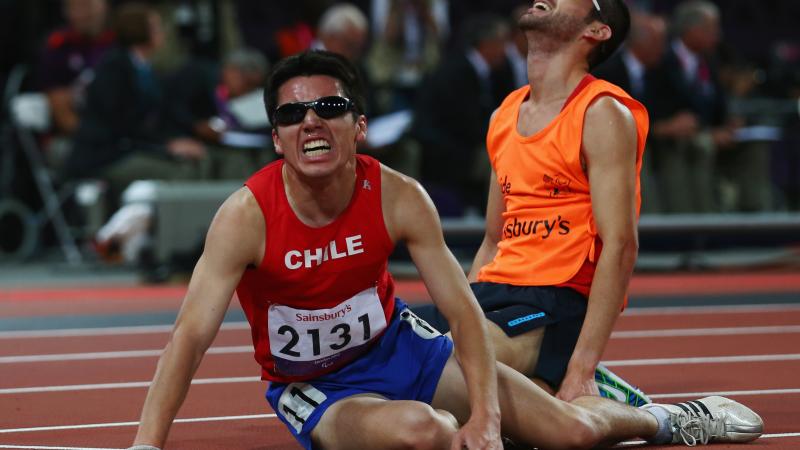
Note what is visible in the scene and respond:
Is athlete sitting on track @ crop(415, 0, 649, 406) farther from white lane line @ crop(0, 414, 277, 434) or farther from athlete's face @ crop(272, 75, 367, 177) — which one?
athlete's face @ crop(272, 75, 367, 177)

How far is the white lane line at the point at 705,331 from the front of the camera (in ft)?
26.1

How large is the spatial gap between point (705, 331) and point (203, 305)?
4.74 meters

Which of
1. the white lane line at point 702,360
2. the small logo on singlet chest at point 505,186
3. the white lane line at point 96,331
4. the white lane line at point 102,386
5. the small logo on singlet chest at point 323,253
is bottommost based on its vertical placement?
the white lane line at point 96,331

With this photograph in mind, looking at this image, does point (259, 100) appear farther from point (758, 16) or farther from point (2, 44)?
point (758, 16)

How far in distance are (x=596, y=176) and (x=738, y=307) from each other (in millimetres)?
4761

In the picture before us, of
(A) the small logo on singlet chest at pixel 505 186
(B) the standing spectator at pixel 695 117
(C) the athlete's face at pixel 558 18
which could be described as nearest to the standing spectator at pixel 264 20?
(B) the standing spectator at pixel 695 117

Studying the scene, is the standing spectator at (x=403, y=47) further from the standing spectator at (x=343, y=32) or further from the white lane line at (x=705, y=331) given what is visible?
the white lane line at (x=705, y=331)

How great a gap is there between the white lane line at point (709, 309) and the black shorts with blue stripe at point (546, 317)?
4000 millimetres

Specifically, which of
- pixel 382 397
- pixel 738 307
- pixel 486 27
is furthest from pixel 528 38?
pixel 486 27

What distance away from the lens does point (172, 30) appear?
12.9 metres

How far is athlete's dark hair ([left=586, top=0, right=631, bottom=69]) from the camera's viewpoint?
5.03 metres

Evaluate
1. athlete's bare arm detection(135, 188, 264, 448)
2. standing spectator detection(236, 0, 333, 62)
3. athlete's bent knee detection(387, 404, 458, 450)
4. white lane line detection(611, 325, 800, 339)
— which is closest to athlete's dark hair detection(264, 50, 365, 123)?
athlete's bare arm detection(135, 188, 264, 448)

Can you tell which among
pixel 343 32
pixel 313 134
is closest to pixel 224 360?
pixel 313 134

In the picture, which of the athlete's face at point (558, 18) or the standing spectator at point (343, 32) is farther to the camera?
the standing spectator at point (343, 32)
